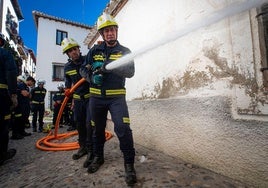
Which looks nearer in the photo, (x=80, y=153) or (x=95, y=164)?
(x=95, y=164)

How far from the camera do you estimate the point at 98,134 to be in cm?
292

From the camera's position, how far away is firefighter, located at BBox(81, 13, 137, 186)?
98.4 inches

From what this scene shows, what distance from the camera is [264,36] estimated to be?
202 cm

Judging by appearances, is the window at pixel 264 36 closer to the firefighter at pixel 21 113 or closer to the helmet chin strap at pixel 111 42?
the helmet chin strap at pixel 111 42

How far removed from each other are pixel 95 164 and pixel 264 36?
2678 millimetres

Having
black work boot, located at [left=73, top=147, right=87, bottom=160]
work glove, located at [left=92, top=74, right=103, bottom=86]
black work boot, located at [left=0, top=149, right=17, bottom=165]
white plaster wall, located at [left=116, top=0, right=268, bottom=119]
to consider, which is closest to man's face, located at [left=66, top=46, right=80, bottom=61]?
work glove, located at [left=92, top=74, right=103, bottom=86]

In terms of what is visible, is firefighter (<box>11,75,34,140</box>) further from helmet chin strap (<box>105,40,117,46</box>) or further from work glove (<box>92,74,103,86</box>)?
helmet chin strap (<box>105,40,117,46</box>)

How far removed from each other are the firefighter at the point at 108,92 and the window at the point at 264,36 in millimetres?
1530

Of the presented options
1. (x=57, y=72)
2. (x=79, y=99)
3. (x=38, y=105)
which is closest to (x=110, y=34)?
(x=79, y=99)

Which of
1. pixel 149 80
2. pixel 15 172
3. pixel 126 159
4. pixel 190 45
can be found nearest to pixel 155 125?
pixel 149 80

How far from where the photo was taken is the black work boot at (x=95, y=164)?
109 inches

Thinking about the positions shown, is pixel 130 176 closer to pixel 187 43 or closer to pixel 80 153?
pixel 80 153

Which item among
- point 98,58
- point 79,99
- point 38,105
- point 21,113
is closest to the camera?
point 98,58

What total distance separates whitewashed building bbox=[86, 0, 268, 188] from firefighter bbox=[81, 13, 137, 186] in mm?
401
